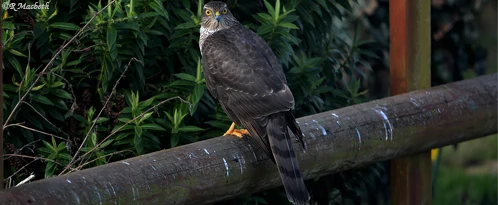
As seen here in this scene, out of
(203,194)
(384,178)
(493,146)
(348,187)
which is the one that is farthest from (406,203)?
(493,146)

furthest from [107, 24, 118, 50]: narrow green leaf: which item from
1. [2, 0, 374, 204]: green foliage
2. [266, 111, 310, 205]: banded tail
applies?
[266, 111, 310, 205]: banded tail

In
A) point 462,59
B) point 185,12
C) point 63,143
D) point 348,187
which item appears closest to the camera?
point 63,143

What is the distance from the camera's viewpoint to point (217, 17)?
13.2 ft

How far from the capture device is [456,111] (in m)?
4.41

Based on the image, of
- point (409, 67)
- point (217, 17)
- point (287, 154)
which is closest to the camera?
point (287, 154)

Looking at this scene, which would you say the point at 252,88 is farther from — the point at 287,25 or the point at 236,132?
the point at 287,25

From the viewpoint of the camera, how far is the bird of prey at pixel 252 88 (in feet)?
11.0

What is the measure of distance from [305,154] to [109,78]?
830 millimetres

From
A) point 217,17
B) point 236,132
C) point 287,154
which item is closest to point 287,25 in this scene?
point 217,17

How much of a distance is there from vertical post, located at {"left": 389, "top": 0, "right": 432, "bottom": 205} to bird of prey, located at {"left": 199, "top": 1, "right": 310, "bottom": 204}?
850 mm

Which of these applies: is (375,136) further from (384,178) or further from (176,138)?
(384,178)

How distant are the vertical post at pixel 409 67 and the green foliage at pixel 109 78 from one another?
1.69ft

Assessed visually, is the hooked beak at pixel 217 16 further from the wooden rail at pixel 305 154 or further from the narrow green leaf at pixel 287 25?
the wooden rail at pixel 305 154

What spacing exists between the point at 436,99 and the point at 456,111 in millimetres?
128
